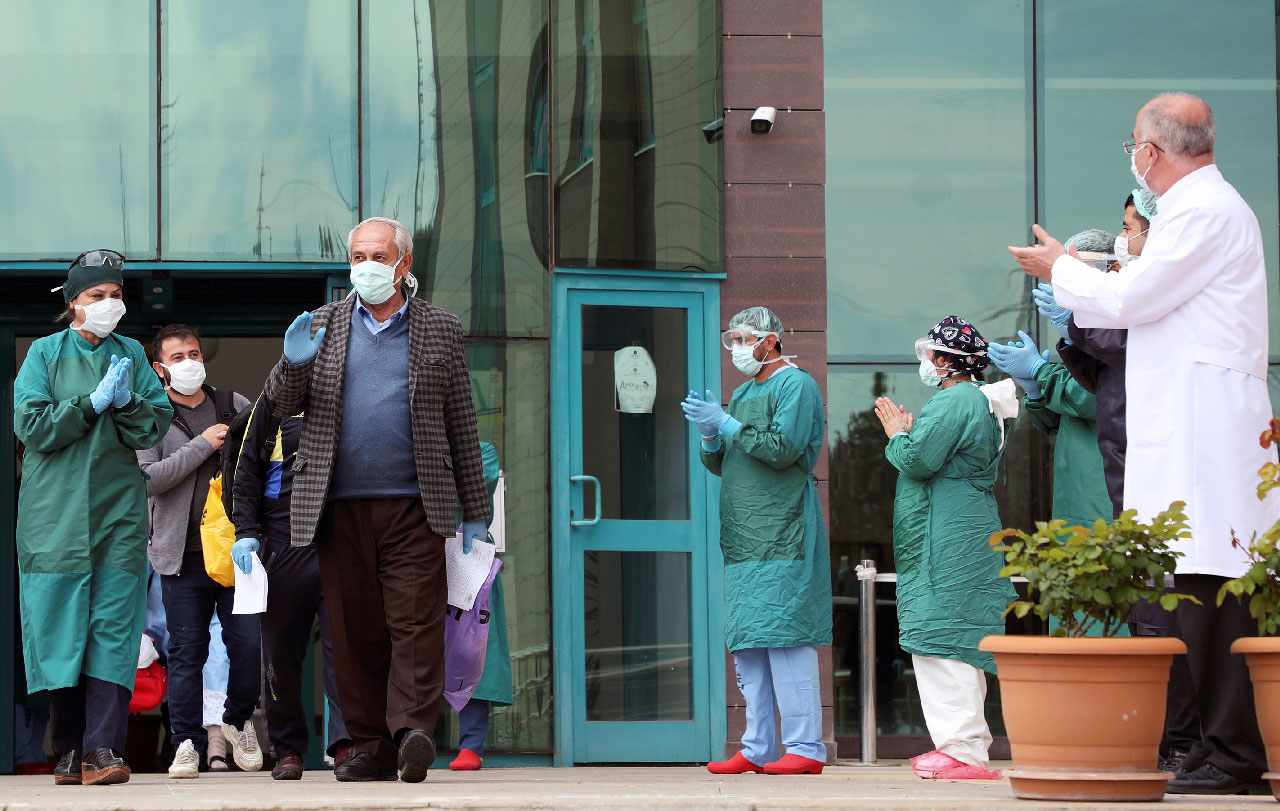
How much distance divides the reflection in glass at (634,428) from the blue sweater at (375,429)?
263 cm

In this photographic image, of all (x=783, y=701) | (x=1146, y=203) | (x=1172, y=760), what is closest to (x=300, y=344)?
(x=783, y=701)

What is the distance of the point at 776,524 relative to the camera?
21.6 ft

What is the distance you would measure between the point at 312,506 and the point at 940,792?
2238 millimetres

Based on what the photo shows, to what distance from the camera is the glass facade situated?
27.7 ft

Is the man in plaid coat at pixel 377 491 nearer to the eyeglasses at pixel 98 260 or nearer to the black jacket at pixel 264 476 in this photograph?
the black jacket at pixel 264 476

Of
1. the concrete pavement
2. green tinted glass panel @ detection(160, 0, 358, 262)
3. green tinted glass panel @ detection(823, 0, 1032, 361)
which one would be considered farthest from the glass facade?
green tinted glass panel @ detection(160, 0, 358, 262)

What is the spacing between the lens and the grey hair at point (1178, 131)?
176 inches

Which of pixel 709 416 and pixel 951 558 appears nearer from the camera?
pixel 951 558

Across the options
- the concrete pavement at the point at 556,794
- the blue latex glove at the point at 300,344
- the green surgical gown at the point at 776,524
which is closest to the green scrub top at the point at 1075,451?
the green surgical gown at the point at 776,524

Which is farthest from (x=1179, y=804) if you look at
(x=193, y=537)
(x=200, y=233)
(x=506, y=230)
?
(x=200, y=233)

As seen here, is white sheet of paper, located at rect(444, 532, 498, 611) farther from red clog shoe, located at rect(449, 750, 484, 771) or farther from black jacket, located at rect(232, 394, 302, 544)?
red clog shoe, located at rect(449, 750, 484, 771)

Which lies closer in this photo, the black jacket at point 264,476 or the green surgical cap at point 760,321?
the black jacket at point 264,476

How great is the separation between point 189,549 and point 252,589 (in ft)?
3.70

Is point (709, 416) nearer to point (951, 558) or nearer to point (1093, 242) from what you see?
point (951, 558)
